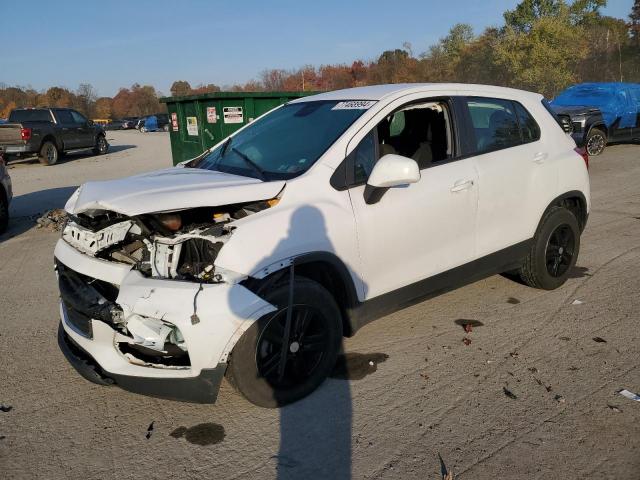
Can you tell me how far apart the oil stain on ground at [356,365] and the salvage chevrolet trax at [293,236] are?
0.89 ft

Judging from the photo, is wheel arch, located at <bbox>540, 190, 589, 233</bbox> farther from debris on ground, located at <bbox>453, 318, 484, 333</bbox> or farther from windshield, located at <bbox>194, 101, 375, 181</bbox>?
windshield, located at <bbox>194, 101, 375, 181</bbox>

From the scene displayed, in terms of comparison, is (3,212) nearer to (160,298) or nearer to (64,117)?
(160,298)

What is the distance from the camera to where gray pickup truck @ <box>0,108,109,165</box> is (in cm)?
1741

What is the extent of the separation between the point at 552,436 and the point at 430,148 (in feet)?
7.27

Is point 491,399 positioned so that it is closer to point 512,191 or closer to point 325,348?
point 325,348

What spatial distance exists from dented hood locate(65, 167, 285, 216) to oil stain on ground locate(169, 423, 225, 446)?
1.25m

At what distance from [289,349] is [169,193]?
1.13m

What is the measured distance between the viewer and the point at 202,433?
10.1 feet

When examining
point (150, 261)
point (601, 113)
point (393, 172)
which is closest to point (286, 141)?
point (393, 172)

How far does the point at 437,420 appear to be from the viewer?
10.2 feet

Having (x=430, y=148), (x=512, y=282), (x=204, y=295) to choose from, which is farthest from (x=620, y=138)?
(x=204, y=295)

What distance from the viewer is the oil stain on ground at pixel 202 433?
9.86 ft

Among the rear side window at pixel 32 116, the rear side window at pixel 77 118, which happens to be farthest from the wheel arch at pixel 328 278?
the rear side window at pixel 77 118

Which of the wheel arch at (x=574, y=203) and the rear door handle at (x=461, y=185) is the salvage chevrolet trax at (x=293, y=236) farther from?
the wheel arch at (x=574, y=203)
